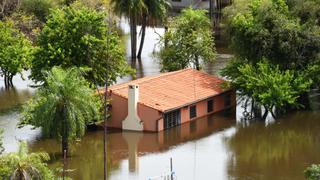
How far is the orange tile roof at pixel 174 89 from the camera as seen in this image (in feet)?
146

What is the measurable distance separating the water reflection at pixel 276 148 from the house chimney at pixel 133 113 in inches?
194

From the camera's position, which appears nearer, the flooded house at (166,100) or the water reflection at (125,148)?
the water reflection at (125,148)

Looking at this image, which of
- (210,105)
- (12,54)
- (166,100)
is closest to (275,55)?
(210,105)

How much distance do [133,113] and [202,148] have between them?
15.5ft

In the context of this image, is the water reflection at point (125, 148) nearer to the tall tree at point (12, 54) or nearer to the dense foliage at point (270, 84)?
the dense foliage at point (270, 84)

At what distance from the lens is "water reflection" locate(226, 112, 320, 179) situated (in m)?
37.3

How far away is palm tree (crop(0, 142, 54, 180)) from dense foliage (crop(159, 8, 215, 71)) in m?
26.5

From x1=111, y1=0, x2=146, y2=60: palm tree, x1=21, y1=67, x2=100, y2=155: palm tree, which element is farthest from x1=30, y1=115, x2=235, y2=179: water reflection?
x1=111, y1=0, x2=146, y2=60: palm tree

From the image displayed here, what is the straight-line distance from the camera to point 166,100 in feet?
147

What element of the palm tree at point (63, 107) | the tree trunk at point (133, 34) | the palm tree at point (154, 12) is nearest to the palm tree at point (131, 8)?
the tree trunk at point (133, 34)

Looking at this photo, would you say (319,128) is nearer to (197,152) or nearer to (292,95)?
(292,95)

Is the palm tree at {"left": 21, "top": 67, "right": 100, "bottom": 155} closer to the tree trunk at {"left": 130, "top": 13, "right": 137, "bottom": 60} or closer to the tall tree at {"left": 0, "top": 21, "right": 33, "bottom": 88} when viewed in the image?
the tall tree at {"left": 0, "top": 21, "right": 33, "bottom": 88}

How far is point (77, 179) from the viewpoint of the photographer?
3606cm

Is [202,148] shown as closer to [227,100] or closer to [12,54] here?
[227,100]
